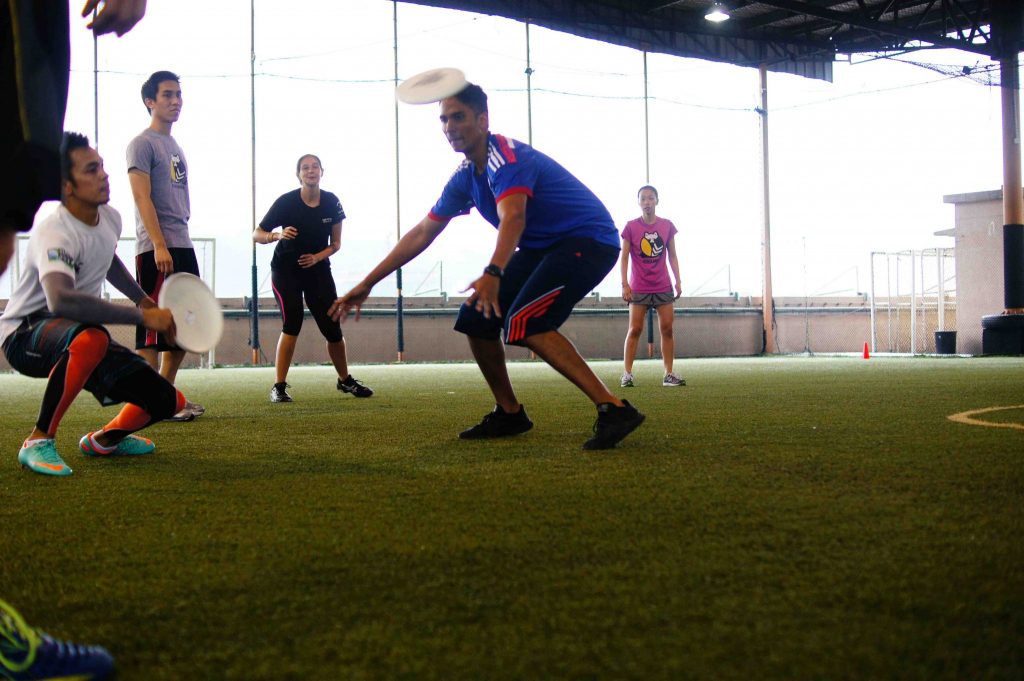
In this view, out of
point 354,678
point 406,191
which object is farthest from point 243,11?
point 354,678

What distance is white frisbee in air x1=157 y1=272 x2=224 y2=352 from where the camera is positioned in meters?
3.03

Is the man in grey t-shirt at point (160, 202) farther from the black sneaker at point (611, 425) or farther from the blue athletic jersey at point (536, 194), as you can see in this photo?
the black sneaker at point (611, 425)

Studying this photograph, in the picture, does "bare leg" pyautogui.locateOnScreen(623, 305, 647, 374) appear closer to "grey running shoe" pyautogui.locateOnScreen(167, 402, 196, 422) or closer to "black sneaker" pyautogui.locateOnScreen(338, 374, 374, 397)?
"black sneaker" pyautogui.locateOnScreen(338, 374, 374, 397)

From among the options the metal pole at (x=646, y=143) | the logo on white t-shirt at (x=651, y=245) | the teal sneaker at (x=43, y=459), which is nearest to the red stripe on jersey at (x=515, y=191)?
the teal sneaker at (x=43, y=459)

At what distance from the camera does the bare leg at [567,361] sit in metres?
3.46

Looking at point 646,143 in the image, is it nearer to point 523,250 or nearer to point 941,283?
point 941,283

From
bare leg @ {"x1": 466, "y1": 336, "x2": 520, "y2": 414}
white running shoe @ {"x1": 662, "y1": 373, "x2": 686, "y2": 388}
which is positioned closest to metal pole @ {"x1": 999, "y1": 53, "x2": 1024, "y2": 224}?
white running shoe @ {"x1": 662, "y1": 373, "x2": 686, "y2": 388}

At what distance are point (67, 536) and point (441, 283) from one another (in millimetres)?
15349

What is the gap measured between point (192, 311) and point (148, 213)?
188 centimetres

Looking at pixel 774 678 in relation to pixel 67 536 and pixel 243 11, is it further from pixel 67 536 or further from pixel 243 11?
pixel 243 11

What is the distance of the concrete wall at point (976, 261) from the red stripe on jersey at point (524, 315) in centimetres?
1516

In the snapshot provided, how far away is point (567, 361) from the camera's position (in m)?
3.46

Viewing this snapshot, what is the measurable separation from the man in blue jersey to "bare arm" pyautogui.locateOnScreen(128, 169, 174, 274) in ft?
5.15

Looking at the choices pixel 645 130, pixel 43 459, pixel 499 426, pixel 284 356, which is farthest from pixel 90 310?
pixel 645 130
